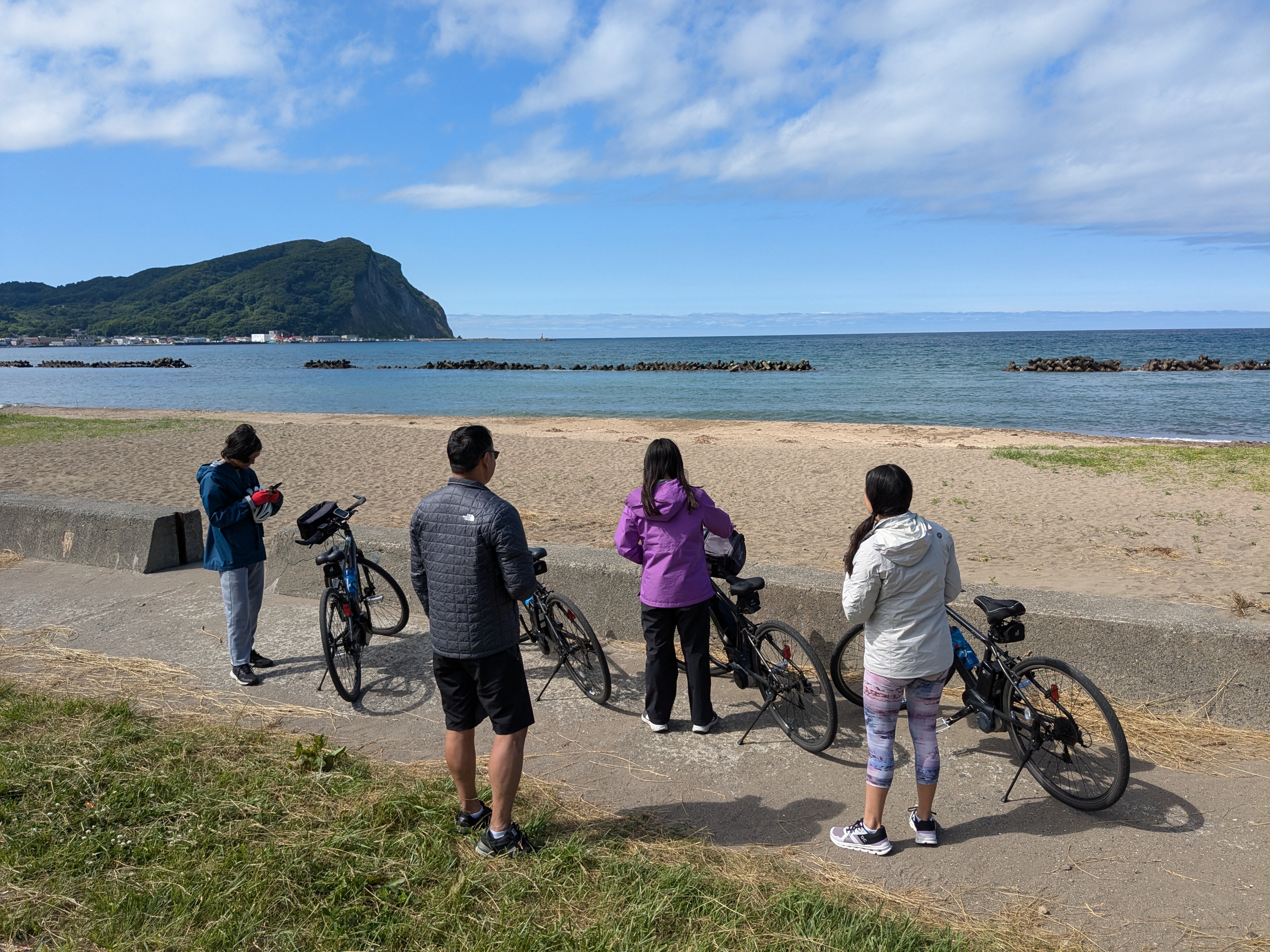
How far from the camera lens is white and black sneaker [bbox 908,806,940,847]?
3.31 metres

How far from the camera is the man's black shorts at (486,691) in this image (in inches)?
125

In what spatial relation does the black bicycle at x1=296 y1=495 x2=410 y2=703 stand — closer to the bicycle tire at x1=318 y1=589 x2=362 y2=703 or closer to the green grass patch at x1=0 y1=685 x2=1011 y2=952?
the bicycle tire at x1=318 y1=589 x2=362 y2=703

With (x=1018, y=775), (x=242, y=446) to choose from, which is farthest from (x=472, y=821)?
(x=242, y=446)

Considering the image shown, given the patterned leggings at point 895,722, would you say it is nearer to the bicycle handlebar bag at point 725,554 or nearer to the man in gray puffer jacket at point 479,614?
the bicycle handlebar bag at point 725,554

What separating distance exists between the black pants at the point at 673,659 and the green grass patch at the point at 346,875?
0.93 metres

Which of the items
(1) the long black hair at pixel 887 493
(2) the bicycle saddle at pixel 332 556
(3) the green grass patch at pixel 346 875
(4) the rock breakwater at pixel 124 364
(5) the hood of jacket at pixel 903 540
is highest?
(4) the rock breakwater at pixel 124 364

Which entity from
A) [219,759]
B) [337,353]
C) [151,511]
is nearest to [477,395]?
[151,511]

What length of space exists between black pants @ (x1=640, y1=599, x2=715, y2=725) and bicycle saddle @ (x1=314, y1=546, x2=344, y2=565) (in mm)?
2174

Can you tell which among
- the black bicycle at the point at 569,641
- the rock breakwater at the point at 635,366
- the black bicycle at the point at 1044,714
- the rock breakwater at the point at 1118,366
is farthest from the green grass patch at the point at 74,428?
the rock breakwater at the point at 1118,366

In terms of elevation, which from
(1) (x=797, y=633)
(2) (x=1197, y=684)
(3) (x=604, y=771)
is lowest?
(3) (x=604, y=771)

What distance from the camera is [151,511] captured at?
24.2 ft

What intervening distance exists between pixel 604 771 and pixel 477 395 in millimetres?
45836

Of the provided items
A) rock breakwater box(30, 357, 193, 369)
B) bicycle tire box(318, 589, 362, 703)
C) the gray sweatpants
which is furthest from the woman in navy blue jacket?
rock breakwater box(30, 357, 193, 369)

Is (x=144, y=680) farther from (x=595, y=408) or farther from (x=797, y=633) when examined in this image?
(x=595, y=408)
